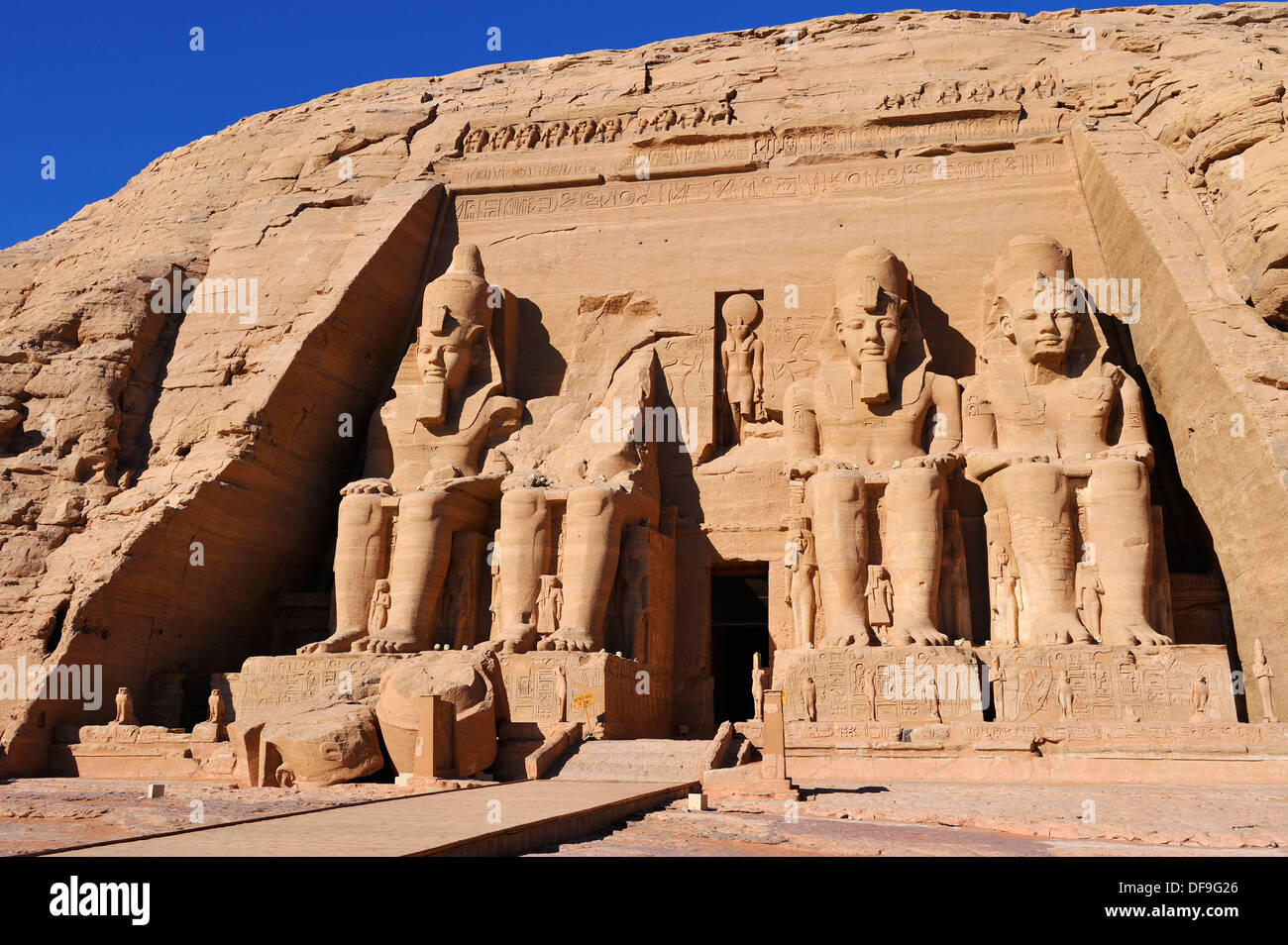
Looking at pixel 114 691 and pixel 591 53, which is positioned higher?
pixel 591 53

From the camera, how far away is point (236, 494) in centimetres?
980

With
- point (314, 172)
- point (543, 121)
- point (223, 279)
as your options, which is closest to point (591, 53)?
point (543, 121)

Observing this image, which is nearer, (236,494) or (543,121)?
(236,494)

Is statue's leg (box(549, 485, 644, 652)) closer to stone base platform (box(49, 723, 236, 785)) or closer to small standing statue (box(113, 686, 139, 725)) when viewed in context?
stone base platform (box(49, 723, 236, 785))

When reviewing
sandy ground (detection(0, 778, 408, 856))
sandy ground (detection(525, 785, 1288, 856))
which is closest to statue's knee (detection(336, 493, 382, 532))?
sandy ground (detection(0, 778, 408, 856))

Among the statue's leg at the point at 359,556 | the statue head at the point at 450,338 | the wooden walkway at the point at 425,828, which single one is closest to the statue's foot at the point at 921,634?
the wooden walkway at the point at 425,828

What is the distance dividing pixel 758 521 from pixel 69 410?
19.4 feet

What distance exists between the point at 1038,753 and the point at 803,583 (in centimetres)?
249

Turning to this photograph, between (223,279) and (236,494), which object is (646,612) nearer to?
(236,494)

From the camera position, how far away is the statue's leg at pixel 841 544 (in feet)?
29.8

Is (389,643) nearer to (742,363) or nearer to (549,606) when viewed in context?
(549,606)

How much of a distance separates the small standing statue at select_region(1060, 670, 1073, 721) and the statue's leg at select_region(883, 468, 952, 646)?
1.04 metres

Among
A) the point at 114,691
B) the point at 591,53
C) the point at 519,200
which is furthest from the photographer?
the point at 591,53

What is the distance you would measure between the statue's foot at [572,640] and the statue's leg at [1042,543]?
3154mm
